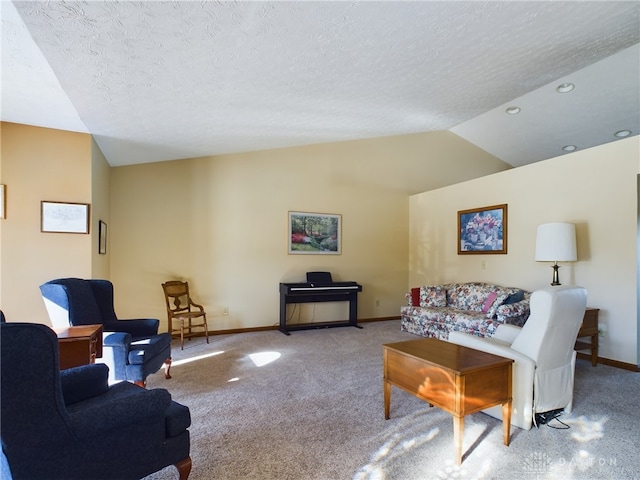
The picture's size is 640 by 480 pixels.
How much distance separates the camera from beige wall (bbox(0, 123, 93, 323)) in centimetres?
329

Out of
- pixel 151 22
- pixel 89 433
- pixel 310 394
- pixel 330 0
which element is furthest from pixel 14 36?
pixel 310 394

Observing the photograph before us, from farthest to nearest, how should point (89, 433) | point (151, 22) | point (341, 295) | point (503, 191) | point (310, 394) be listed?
point (341, 295)
point (503, 191)
point (310, 394)
point (151, 22)
point (89, 433)

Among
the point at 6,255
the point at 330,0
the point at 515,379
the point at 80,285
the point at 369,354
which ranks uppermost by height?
the point at 330,0

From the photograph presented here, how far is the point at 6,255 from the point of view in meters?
3.29

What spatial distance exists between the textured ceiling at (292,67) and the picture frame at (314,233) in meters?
1.36

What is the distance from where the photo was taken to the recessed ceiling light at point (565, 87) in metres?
4.17

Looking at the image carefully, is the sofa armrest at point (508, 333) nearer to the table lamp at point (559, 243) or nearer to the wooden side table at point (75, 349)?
the table lamp at point (559, 243)

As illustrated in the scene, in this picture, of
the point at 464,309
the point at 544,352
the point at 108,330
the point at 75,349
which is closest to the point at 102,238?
the point at 108,330

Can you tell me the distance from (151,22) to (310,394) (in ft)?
9.27

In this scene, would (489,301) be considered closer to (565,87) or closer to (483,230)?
(483,230)

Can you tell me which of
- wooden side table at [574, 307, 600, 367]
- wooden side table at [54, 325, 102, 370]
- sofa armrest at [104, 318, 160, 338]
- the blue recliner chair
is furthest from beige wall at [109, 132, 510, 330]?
wooden side table at [574, 307, 600, 367]

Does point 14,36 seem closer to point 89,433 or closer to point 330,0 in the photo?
point 330,0

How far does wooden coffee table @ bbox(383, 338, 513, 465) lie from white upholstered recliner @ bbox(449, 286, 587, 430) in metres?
0.15

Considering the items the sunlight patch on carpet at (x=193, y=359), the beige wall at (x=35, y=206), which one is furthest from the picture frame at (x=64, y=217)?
the sunlight patch on carpet at (x=193, y=359)
